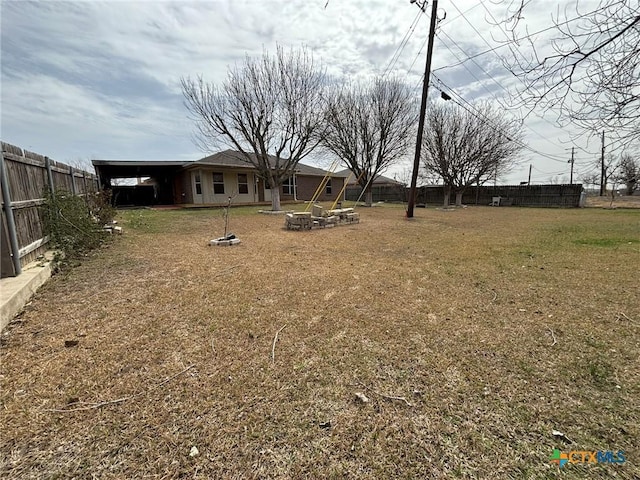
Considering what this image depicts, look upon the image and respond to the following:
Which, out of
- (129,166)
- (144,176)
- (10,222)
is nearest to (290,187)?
(129,166)

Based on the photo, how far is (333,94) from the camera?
14.8m

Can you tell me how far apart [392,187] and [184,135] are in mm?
18500

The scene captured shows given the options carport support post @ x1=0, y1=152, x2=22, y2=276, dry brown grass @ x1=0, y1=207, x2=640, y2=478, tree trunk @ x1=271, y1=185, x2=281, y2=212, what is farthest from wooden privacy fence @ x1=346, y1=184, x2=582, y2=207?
carport support post @ x1=0, y1=152, x2=22, y2=276

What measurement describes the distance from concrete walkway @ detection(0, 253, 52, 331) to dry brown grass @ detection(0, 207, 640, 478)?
0.38 ft

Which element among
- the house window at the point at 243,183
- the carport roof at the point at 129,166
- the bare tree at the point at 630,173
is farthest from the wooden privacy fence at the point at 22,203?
the house window at the point at 243,183

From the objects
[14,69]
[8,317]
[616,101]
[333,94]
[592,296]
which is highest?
[333,94]

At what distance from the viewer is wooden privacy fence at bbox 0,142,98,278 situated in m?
3.31

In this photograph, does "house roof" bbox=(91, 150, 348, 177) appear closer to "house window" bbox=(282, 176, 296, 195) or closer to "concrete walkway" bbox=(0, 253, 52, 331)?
"house window" bbox=(282, 176, 296, 195)

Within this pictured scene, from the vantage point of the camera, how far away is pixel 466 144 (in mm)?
17562

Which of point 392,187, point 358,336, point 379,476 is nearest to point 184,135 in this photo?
point 358,336

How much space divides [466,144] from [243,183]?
14.1m

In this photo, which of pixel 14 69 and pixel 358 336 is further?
pixel 14 69

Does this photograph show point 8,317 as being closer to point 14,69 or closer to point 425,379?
point 425,379

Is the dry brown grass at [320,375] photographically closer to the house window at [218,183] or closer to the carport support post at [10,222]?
the carport support post at [10,222]
